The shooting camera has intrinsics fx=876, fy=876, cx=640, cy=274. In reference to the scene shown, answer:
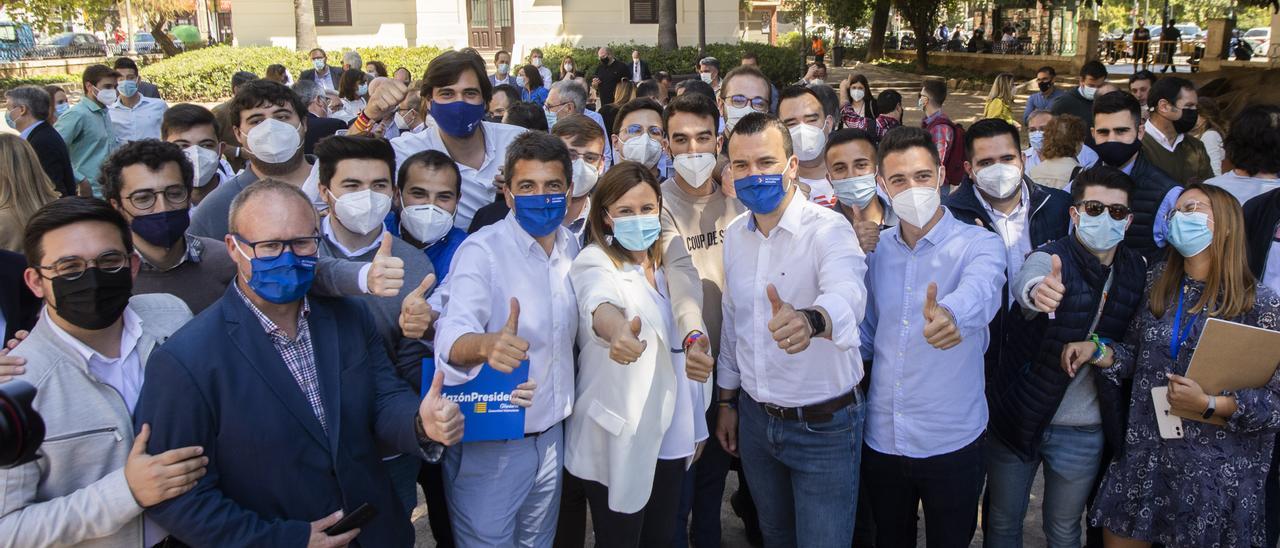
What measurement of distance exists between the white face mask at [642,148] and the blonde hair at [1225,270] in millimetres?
2381

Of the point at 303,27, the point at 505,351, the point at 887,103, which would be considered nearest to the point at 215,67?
the point at 303,27

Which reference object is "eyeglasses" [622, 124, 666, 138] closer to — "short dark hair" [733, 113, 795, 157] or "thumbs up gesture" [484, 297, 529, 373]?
"short dark hair" [733, 113, 795, 157]

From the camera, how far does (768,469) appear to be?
3320 mm

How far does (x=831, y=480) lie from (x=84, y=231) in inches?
99.1

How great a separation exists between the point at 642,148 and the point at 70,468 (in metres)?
2.90

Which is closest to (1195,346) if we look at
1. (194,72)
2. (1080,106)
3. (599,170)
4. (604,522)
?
(604,522)

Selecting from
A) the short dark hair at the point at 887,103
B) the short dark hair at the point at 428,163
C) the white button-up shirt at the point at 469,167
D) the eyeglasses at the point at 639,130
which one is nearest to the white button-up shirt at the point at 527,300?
the short dark hair at the point at 428,163

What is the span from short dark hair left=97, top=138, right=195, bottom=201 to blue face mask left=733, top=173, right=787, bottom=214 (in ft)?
7.50

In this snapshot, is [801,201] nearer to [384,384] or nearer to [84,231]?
[384,384]

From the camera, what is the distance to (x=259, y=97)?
4.50 meters

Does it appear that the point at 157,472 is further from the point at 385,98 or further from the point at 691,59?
the point at 691,59

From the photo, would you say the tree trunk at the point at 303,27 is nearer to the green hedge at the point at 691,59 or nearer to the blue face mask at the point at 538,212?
the green hedge at the point at 691,59

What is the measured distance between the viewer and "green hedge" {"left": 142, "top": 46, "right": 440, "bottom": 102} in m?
25.0

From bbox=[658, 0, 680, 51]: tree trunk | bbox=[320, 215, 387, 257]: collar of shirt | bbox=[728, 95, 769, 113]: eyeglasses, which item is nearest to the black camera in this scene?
bbox=[320, 215, 387, 257]: collar of shirt
